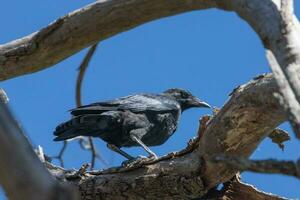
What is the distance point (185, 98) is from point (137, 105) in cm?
143

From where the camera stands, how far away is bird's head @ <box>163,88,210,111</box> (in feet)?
28.1

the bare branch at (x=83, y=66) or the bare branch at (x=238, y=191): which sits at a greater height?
the bare branch at (x=83, y=66)

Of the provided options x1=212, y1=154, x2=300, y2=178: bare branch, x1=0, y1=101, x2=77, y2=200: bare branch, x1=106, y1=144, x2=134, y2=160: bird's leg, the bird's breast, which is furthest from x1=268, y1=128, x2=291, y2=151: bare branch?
x1=0, y1=101, x2=77, y2=200: bare branch

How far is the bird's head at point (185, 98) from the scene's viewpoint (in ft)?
28.1

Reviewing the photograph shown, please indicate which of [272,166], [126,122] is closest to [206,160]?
[126,122]

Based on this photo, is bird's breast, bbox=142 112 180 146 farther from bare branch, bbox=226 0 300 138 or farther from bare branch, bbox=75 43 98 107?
bare branch, bbox=226 0 300 138

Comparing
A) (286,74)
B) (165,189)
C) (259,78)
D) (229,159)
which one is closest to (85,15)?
(259,78)

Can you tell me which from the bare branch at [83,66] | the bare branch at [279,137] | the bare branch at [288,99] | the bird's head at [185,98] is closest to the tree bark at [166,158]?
the bare branch at [279,137]

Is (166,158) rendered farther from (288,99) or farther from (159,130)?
(288,99)

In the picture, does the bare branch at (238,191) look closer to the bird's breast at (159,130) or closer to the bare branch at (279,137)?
the bare branch at (279,137)

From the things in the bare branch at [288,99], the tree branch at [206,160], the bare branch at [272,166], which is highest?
the bare branch at [288,99]

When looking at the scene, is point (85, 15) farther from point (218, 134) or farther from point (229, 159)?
point (229, 159)

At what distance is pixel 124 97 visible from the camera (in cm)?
759

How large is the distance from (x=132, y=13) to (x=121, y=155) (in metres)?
3.15
